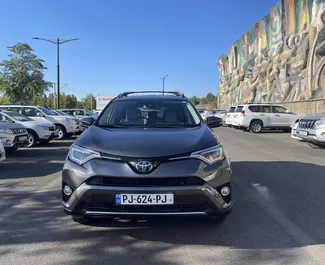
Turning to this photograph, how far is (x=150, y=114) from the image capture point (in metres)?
4.93

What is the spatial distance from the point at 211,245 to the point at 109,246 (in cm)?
107

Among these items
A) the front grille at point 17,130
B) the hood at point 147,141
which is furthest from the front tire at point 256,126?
the hood at point 147,141

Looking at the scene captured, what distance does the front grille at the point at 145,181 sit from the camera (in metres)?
3.31

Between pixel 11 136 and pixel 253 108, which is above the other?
pixel 253 108

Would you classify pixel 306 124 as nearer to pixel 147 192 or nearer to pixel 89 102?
pixel 147 192

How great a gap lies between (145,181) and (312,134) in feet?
28.5

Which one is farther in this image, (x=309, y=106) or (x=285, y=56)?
(x=285, y=56)

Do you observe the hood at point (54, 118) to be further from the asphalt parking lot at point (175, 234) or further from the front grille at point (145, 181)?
the front grille at point (145, 181)

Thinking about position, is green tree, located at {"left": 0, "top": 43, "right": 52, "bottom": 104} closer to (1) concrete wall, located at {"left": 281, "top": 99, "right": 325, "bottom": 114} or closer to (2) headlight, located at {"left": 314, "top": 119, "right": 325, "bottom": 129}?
(1) concrete wall, located at {"left": 281, "top": 99, "right": 325, "bottom": 114}

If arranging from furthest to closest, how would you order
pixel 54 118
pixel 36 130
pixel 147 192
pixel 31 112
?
1. pixel 54 118
2. pixel 31 112
3. pixel 36 130
4. pixel 147 192

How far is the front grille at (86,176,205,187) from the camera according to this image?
10.9 feet

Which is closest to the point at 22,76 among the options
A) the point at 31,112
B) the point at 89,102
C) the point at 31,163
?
the point at 31,112

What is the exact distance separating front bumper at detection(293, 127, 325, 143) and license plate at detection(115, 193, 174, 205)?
834cm

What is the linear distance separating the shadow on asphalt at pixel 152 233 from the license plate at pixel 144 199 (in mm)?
194
